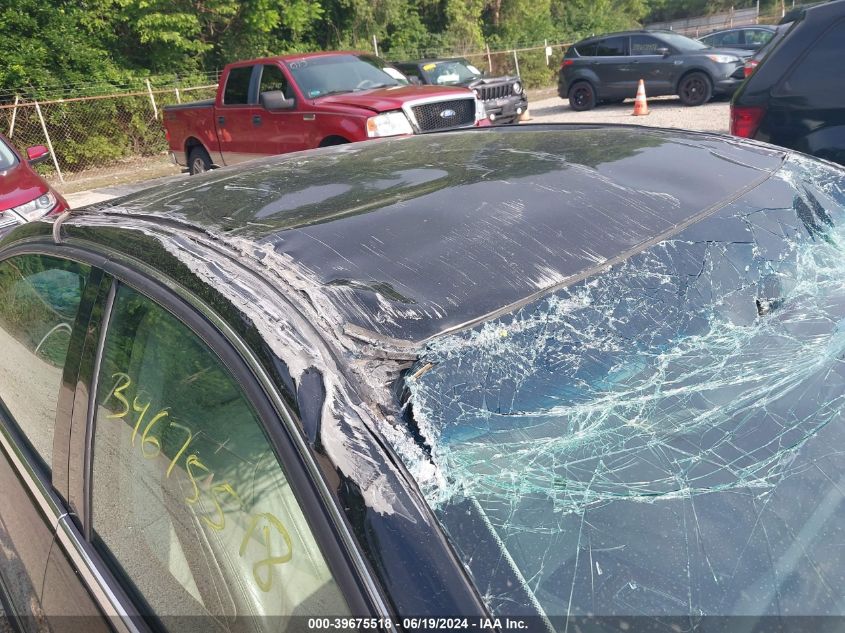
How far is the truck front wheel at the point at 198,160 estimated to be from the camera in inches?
430

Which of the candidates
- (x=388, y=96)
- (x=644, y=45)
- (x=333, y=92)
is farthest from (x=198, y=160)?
(x=644, y=45)

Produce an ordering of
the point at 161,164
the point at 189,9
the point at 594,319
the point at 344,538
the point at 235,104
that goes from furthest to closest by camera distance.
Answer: the point at 189,9
the point at 161,164
the point at 235,104
the point at 594,319
the point at 344,538

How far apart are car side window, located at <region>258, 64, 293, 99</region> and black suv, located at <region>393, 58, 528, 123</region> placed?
4512 mm

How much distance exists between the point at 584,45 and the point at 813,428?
1681 cm

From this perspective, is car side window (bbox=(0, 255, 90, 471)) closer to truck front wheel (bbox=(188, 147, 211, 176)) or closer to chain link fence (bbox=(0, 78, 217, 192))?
truck front wheel (bbox=(188, 147, 211, 176))

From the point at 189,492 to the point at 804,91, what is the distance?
15.0 ft

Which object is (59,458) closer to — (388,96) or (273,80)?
(388,96)

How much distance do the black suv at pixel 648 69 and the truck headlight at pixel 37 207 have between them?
41.4ft

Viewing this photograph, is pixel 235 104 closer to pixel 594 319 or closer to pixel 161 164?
pixel 161 164

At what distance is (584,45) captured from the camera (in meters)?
16.4

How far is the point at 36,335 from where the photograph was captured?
6.43ft

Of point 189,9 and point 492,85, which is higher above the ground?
point 189,9

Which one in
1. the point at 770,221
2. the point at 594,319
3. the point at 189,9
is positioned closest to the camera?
the point at 594,319

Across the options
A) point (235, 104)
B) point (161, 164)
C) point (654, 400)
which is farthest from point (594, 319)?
point (161, 164)
